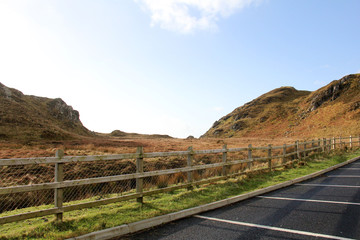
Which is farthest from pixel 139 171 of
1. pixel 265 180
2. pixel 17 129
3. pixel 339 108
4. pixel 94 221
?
pixel 339 108

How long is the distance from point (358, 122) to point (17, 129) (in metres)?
67.6

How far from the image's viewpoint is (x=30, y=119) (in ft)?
149

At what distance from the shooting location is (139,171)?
6984mm

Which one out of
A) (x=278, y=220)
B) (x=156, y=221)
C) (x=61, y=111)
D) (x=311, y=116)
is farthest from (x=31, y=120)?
(x=311, y=116)

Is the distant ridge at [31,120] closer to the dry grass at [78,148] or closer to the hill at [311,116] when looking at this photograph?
the dry grass at [78,148]

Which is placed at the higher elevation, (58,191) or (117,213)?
(58,191)

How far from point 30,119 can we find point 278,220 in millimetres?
50421

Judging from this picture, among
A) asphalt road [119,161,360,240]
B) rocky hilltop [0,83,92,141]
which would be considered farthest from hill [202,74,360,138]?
rocky hilltop [0,83,92,141]

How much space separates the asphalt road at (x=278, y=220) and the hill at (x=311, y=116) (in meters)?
50.0

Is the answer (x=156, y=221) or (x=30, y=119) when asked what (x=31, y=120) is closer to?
(x=30, y=119)

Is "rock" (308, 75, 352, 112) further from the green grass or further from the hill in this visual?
the green grass

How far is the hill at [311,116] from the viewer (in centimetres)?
6022

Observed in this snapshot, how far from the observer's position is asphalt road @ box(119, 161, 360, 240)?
471 centimetres

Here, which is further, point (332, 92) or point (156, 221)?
point (332, 92)
